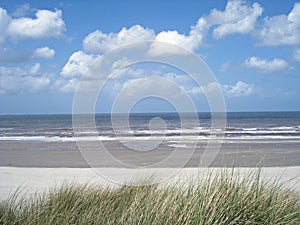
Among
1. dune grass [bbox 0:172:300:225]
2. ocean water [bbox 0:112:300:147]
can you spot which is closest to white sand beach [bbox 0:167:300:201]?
dune grass [bbox 0:172:300:225]

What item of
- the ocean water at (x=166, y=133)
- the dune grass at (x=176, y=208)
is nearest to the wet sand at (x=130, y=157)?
the ocean water at (x=166, y=133)

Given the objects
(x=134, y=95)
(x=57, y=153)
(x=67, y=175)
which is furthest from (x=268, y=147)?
(x=134, y=95)

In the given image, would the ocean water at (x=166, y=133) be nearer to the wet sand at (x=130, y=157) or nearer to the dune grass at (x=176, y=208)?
the wet sand at (x=130, y=157)

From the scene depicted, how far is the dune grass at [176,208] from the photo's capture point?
4.20 meters

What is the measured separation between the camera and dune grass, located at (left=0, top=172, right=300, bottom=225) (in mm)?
4195

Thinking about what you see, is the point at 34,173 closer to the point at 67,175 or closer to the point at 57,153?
the point at 67,175

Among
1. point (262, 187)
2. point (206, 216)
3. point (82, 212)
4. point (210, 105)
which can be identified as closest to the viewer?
point (206, 216)

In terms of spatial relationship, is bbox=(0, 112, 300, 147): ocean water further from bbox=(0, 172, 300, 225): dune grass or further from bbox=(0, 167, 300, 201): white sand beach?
bbox=(0, 172, 300, 225): dune grass

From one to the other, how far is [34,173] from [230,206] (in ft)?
33.4

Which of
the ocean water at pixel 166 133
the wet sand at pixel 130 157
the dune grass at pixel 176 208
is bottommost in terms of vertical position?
the wet sand at pixel 130 157

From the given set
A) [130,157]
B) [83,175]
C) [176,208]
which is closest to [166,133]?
[130,157]

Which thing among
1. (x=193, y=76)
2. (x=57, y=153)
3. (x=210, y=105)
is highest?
(x=193, y=76)

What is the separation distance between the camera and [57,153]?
67.1 ft

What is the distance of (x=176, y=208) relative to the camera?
4328mm
